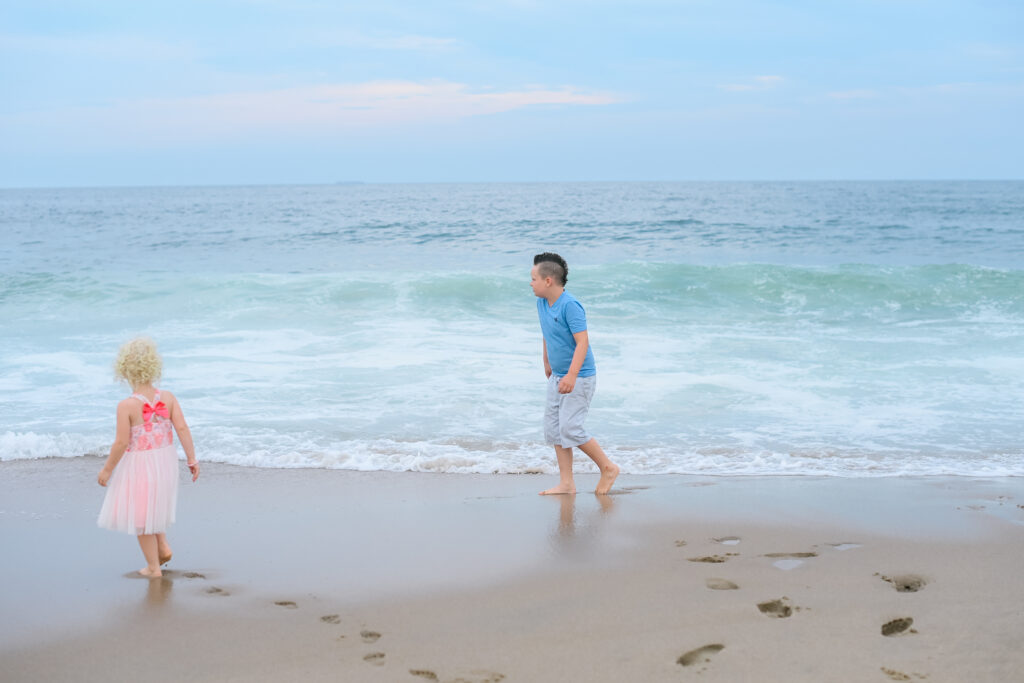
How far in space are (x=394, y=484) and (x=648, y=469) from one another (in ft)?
6.15

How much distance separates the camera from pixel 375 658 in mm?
3404

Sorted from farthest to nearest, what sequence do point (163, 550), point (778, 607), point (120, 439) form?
1. point (163, 550)
2. point (120, 439)
3. point (778, 607)

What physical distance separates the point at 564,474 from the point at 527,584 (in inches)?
62.9

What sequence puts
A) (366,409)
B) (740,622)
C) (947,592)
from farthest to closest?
1. (366,409)
2. (947,592)
3. (740,622)

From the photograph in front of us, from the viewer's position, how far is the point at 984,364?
10.2 meters

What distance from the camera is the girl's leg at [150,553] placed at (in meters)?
4.23

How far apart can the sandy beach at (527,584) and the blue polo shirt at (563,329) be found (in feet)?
2.83

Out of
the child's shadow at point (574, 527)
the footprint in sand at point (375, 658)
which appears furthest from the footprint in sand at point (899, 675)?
the footprint in sand at point (375, 658)

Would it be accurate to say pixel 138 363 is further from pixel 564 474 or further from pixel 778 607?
pixel 778 607

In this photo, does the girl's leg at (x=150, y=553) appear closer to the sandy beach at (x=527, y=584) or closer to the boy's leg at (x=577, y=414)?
the sandy beach at (x=527, y=584)

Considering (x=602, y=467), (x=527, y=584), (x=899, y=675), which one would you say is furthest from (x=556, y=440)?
(x=899, y=675)

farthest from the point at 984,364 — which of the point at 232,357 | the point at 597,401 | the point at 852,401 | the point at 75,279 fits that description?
the point at 75,279

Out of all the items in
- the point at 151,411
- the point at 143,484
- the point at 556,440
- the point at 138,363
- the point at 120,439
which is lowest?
the point at 556,440

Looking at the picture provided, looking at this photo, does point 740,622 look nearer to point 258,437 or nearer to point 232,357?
point 258,437
